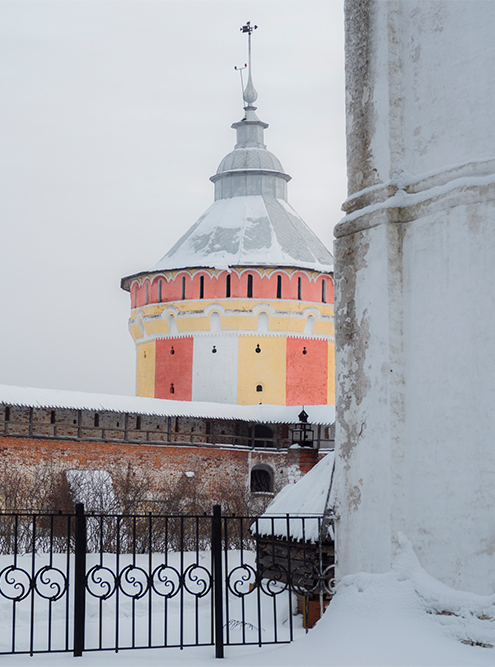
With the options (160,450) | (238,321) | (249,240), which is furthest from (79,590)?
(249,240)

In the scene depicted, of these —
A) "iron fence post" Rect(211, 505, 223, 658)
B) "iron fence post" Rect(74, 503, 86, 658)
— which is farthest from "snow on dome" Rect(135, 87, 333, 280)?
"iron fence post" Rect(74, 503, 86, 658)

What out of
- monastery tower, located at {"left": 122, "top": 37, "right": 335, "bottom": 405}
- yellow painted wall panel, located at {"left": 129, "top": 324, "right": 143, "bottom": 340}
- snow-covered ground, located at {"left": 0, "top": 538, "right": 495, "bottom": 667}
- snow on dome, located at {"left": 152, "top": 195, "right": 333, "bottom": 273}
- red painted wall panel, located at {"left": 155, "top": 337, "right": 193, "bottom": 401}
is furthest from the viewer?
yellow painted wall panel, located at {"left": 129, "top": 324, "right": 143, "bottom": 340}

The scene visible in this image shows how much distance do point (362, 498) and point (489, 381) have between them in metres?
1.02

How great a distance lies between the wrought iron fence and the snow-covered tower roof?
14.8m

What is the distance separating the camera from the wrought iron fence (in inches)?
181

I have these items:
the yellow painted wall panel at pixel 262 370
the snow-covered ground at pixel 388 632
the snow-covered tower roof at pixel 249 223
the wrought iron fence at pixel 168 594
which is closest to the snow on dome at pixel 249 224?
the snow-covered tower roof at pixel 249 223

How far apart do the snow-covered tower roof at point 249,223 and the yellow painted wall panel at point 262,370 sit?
2311 millimetres

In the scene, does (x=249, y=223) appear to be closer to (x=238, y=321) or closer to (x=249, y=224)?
(x=249, y=224)

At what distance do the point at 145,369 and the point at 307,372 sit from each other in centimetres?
500

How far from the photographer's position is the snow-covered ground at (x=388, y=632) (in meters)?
3.91

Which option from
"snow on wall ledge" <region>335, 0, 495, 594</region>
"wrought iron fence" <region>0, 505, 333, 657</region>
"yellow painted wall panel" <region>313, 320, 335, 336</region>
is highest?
"yellow painted wall panel" <region>313, 320, 335, 336</region>

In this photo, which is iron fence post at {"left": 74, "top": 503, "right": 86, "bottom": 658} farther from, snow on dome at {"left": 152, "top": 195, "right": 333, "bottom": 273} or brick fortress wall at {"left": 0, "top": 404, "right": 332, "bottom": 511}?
snow on dome at {"left": 152, "top": 195, "right": 333, "bottom": 273}

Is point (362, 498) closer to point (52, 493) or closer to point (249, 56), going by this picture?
point (52, 493)

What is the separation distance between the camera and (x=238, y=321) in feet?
79.1
